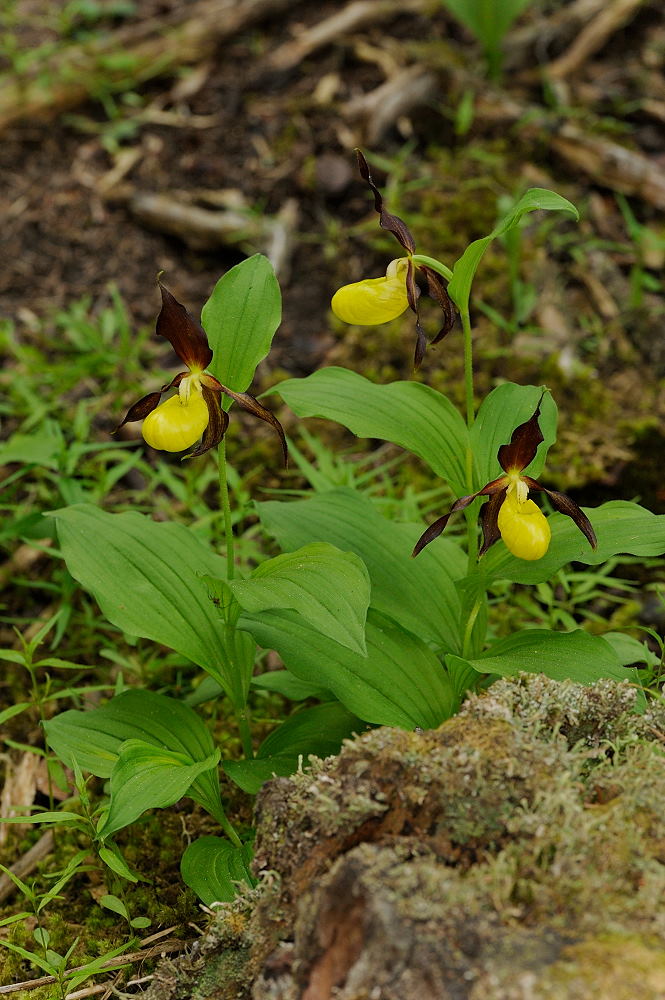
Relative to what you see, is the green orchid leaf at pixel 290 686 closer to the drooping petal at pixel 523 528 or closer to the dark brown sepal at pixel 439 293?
the drooping petal at pixel 523 528

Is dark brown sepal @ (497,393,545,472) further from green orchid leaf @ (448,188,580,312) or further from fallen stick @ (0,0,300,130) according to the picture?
Answer: fallen stick @ (0,0,300,130)

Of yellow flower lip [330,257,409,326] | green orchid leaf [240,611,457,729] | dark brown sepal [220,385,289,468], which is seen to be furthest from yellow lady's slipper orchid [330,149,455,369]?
green orchid leaf [240,611,457,729]

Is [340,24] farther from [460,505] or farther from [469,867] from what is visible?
[469,867]

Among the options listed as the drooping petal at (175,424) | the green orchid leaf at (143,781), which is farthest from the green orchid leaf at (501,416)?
the green orchid leaf at (143,781)

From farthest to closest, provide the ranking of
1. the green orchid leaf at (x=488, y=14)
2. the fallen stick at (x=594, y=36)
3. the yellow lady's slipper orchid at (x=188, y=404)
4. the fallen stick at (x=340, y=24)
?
the fallen stick at (x=340, y=24) < the fallen stick at (x=594, y=36) < the green orchid leaf at (x=488, y=14) < the yellow lady's slipper orchid at (x=188, y=404)

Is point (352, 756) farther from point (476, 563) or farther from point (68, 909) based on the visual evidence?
point (68, 909)
